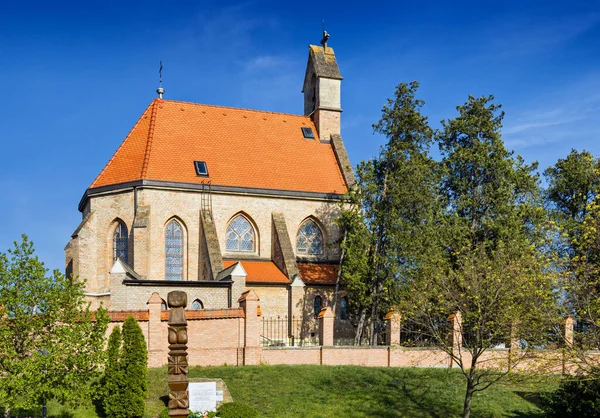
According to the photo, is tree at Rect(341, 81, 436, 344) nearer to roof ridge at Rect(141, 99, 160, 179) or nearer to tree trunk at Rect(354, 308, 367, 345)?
tree trunk at Rect(354, 308, 367, 345)

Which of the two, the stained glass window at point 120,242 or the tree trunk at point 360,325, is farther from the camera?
the stained glass window at point 120,242

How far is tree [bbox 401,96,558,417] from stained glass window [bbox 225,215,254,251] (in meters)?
8.76

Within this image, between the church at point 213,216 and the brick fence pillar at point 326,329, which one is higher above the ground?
the church at point 213,216

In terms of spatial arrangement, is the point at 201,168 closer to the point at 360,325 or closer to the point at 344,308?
the point at 344,308

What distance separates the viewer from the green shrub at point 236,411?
2012 cm

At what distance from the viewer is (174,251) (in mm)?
33281

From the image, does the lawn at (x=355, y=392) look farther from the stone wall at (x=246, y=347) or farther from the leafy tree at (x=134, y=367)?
the stone wall at (x=246, y=347)

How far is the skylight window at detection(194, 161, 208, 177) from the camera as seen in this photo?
1352 inches

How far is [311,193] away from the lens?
118 feet

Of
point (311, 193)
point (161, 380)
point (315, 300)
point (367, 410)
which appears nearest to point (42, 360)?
point (161, 380)

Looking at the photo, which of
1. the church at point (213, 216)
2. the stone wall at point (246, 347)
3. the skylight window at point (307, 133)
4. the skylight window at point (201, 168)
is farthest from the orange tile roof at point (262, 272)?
the skylight window at point (307, 133)

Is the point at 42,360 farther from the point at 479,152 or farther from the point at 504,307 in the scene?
the point at 479,152

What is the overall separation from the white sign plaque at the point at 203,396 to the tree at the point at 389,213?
37.2 ft

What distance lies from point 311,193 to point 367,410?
15.5 metres
